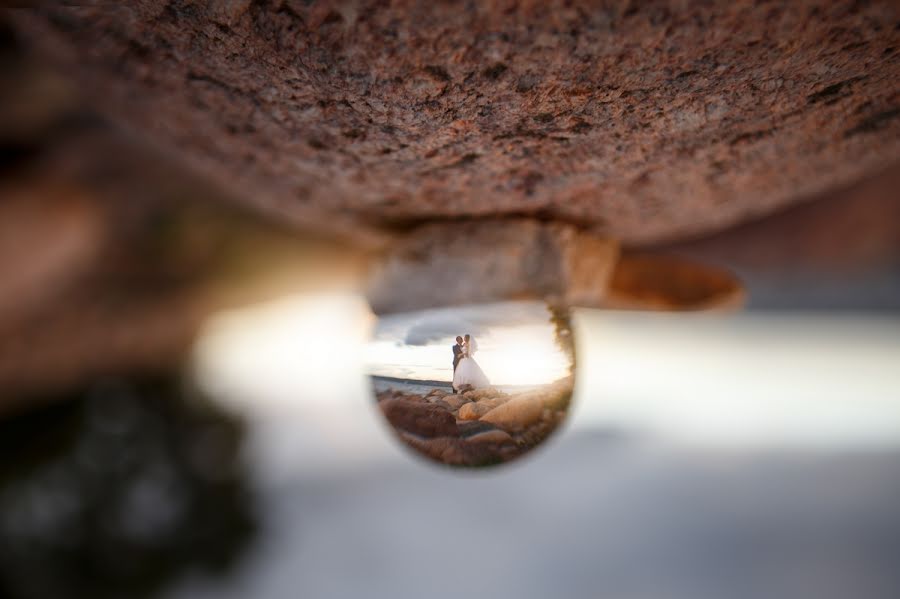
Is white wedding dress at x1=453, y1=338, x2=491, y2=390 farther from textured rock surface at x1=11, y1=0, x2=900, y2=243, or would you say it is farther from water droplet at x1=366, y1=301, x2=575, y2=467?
textured rock surface at x1=11, y1=0, x2=900, y2=243

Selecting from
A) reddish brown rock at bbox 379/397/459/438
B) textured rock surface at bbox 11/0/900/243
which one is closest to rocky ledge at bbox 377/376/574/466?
reddish brown rock at bbox 379/397/459/438

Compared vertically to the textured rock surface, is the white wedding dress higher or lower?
lower

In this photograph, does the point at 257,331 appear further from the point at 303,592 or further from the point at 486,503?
the point at 486,503

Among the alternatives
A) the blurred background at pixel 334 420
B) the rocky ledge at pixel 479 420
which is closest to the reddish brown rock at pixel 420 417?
the rocky ledge at pixel 479 420

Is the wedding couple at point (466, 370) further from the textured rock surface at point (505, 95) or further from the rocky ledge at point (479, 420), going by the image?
the textured rock surface at point (505, 95)

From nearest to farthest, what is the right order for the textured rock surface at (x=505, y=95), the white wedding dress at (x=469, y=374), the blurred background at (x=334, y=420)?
the textured rock surface at (x=505, y=95) → the white wedding dress at (x=469, y=374) → the blurred background at (x=334, y=420)
